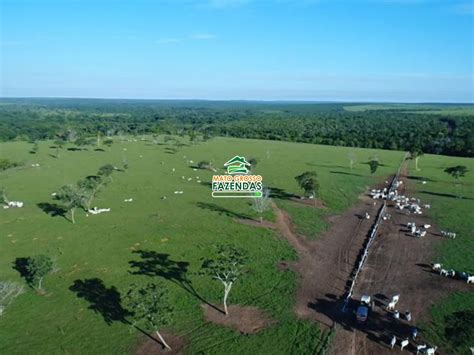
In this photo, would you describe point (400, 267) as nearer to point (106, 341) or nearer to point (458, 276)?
point (458, 276)

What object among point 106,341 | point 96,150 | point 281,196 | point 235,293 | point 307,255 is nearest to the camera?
point 106,341

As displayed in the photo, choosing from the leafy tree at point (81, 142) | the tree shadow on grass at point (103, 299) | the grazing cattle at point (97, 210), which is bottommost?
the tree shadow on grass at point (103, 299)

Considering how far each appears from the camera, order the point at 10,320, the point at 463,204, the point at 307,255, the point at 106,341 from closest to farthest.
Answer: the point at 106,341 → the point at 10,320 → the point at 307,255 → the point at 463,204

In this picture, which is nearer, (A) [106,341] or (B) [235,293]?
(A) [106,341]

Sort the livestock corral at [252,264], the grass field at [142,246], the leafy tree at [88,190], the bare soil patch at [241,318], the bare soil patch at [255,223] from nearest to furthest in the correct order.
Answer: the grass field at [142,246], the livestock corral at [252,264], the bare soil patch at [241,318], the bare soil patch at [255,223], the leafy tree at [88,190]

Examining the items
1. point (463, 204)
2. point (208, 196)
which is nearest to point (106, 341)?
point (208, 196)

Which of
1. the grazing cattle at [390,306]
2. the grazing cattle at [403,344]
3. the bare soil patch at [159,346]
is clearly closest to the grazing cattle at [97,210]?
the bare soil patch at [159,346]

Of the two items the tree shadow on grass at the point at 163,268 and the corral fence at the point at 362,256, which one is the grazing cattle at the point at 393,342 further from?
the tree shadow on grass at the point at 163,268

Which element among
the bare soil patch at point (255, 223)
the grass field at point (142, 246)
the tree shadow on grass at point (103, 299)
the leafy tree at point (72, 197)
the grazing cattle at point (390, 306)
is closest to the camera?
the grass field at point (142, 246)
